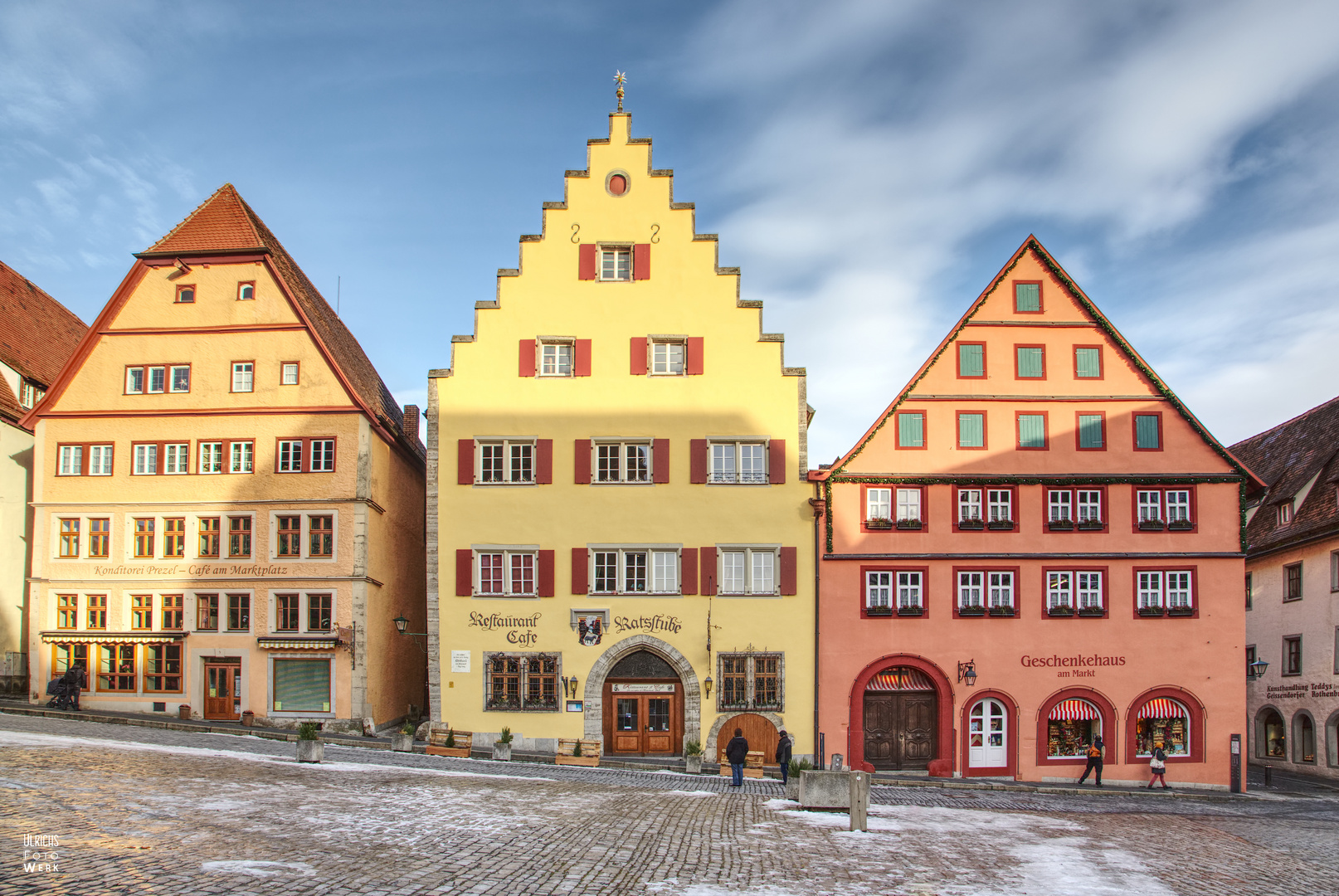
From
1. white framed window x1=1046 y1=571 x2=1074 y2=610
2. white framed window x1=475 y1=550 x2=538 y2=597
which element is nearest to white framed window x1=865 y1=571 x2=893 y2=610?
white framed window x1=1046 y1=571 x2=1074 y2=610

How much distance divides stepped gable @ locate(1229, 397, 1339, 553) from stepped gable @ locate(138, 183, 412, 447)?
29950mm

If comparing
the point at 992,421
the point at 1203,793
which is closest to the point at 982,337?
the point at 992,421

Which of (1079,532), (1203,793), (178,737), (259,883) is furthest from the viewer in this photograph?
(1079,532)

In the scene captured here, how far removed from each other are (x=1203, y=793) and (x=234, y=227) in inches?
1281

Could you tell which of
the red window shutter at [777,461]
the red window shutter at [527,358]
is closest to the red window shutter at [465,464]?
the red window shutter at [527,358]

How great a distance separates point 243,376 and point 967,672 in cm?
2293

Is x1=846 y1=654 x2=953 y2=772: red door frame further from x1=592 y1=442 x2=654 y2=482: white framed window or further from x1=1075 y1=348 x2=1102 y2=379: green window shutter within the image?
x1=1075 y1=348 x2=1102 y2=379: green window shutter

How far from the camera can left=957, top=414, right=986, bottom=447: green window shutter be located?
32906mm


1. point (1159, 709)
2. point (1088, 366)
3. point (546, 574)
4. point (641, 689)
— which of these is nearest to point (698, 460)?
point (546, 574)

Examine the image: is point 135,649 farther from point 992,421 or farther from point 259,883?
point 992,421

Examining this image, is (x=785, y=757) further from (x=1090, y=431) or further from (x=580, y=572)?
(x=1090, y=431)

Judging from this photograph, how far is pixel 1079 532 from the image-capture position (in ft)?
107

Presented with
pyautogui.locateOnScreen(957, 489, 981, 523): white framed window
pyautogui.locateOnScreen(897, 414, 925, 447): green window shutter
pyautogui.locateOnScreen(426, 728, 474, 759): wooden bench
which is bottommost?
pyautogui.locateOnScreen(426, 728, 474, 759): wooden bench

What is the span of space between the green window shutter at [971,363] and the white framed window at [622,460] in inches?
370
